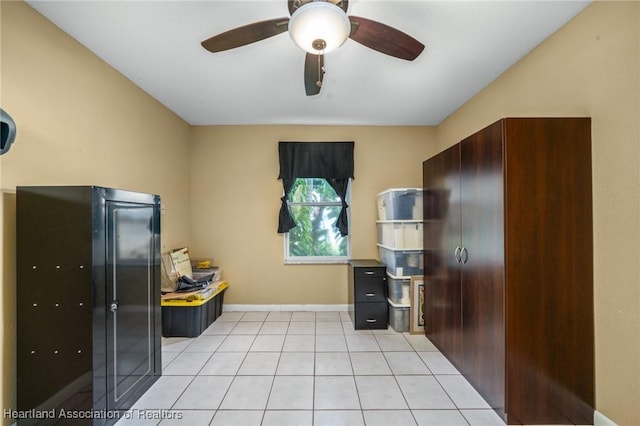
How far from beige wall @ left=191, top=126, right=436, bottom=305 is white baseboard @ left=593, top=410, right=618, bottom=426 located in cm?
266

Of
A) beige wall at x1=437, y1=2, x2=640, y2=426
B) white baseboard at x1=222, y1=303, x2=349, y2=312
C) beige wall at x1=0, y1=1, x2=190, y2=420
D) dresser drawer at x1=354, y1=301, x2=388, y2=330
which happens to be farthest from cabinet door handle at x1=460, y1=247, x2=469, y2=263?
beige wall at x1=0, y1=1, x2=190, y2=420

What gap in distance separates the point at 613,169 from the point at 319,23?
6.18 ft

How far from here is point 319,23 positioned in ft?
4.53

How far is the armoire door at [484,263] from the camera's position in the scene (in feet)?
6.29

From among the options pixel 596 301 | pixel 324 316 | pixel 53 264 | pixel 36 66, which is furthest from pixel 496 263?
pixel 36 66

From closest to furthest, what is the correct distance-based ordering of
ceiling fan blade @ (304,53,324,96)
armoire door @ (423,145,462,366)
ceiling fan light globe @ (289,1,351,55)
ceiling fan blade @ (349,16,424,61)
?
ceiling fan light globe @ (289,1,351,55) → ceiling fan blade @ (349,16,424,61) → ceiling fan blade @ (304,53,324,96) → armoire door @ (423,145,462,366)

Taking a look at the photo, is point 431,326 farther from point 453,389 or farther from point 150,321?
point 150,321

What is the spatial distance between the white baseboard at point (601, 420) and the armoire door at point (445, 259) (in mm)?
836

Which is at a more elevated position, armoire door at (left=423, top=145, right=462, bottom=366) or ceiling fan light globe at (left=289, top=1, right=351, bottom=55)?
ceiling fan light globe at (left=289, top=1, right=351, bottom=55)

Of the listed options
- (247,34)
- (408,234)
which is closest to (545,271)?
(408,234)

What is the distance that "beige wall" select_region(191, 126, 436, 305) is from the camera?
4188 mm

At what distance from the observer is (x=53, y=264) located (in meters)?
1.75

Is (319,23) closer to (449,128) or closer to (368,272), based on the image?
(368,272)

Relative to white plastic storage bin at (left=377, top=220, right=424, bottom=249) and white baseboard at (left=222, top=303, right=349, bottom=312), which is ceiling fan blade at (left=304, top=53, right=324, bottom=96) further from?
white baseboard at (left=222, top=303, right=349, bottom=312)
